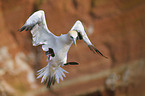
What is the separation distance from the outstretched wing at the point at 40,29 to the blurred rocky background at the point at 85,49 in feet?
3.45

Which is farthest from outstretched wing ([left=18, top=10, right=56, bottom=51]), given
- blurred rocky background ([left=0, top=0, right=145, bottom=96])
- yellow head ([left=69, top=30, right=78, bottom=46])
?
blurred rocky background ([left=0, top=0, right=145, bottom=96])

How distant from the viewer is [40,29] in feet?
2.68

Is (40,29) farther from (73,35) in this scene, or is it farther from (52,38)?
(73,35)

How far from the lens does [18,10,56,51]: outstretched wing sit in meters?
0.77

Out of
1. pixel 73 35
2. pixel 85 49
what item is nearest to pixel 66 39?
pixel 73 35

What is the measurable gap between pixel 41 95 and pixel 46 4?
2.89 feet

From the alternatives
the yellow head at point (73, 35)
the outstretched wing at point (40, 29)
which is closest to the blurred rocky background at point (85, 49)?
the outstretched wing at point (40, 29)

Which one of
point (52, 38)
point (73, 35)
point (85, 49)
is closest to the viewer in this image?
point (73, 35)

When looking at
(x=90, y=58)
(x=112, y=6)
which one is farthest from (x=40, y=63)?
(x=112, y=6)

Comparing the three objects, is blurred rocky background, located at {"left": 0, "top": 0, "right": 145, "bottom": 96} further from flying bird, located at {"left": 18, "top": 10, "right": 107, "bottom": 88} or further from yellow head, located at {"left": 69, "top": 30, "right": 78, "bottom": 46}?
yellow head, located at {"left": 69, "top": 30, "right": 78, "bottom": 46}

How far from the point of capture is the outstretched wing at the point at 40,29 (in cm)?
77

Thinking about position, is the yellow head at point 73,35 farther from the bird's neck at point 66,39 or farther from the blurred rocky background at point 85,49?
the blurred rocky background at point 85,49

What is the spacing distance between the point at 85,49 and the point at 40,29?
1.14m

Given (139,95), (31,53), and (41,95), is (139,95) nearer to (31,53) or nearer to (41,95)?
(41,95)
